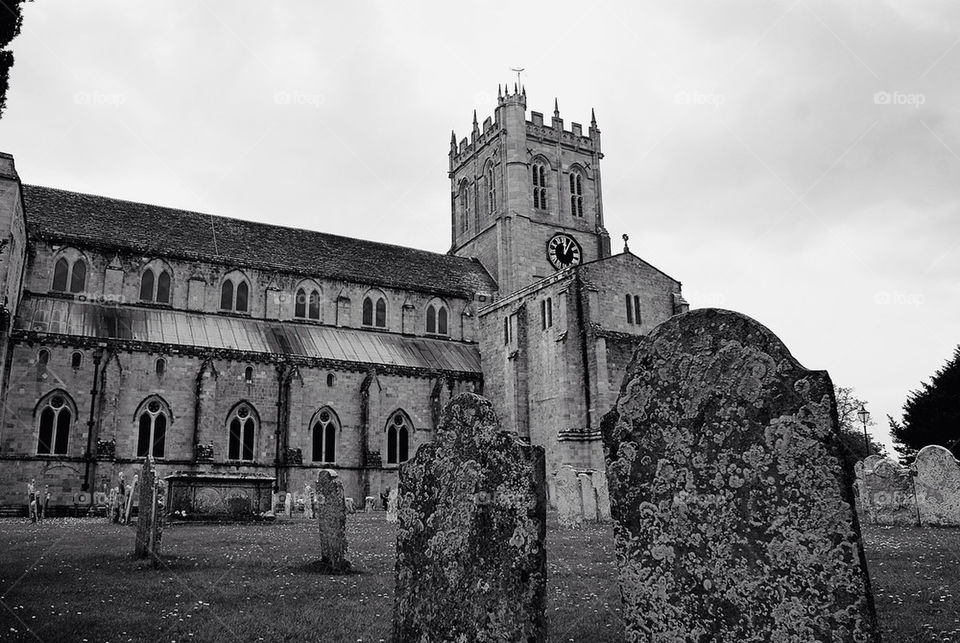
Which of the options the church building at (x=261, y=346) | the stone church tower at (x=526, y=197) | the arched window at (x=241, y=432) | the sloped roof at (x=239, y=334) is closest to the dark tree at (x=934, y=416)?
the church building at (x=261, y=346)

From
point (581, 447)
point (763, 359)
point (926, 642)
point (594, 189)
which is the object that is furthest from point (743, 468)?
point (594, 189)

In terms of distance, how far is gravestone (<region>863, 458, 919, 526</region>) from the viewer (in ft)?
61.9

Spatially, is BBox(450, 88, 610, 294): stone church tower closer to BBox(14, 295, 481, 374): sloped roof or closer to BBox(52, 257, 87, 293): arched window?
BBox(14, 295, 481, 374): sloped roof

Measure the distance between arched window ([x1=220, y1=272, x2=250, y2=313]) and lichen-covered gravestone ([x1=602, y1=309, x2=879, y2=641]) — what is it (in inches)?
1322

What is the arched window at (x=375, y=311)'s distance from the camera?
127 feet

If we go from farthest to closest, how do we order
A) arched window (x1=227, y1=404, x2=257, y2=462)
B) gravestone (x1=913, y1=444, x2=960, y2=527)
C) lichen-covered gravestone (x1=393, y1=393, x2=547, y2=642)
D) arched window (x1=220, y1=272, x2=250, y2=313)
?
arched window (x1=220, y1=272, x2=250, y2=313), arched window (x1=227, y1=404, x2=257, y2=462), gravestone (x1=913, y1=444, x2=960, y2=527), lichen-covered gravestone (x1=393, y1=393, x2=547, y2=642)

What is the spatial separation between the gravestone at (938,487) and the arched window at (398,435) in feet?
71.7

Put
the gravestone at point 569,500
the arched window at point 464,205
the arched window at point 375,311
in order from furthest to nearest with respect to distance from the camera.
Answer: the arched window at point 464,205, the arched window at point 375,311, the gravestone at point 569,500

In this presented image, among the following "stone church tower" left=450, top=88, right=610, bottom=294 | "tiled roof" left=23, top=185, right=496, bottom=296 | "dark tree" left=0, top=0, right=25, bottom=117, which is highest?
"stone church tower" left=450, top=88, right=610, bottom=294

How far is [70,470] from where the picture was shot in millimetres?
27375

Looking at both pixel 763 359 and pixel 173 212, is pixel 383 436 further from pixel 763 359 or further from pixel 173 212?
pixel 763 359

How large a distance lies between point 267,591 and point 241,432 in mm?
23357

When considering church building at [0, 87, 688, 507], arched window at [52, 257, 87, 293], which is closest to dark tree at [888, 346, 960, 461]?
church building at [0, 87, 688, 507]

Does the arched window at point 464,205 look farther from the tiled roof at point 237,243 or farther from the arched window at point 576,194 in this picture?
the arched window at point 576,194
